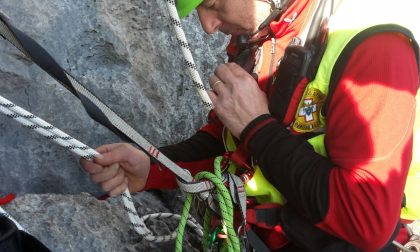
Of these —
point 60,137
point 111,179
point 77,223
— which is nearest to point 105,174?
point 111,179

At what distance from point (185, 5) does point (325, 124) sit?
2.41 feet

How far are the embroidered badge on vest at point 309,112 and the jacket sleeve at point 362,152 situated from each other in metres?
0.06

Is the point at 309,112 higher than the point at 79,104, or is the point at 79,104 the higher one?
the point at 79,104

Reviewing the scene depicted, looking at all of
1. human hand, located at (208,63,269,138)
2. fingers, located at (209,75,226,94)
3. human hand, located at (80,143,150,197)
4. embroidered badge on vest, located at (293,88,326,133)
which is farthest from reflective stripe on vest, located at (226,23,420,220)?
human hand, located at (80,143,150,197)

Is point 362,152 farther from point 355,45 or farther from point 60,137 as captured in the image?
point 60,137

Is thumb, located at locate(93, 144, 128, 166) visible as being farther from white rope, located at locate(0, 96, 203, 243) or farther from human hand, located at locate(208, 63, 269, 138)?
human hand, located at locate(208, 63, 269, 138)

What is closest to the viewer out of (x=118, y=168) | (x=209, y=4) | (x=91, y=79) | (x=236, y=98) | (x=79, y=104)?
(x=236, y=98)

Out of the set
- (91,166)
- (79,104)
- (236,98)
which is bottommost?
(91,166)

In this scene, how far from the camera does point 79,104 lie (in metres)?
2.25

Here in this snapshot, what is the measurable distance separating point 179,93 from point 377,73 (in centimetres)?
168

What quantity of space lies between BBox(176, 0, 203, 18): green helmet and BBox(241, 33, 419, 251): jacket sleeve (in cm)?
64

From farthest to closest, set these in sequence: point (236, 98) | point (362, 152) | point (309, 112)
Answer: point (236, 98) < point (309, 112) < point (362, 152)

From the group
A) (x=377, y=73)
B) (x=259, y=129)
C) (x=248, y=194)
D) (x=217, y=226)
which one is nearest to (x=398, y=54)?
(x=377, y=73)

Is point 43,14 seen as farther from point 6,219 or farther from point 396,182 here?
point 396,182
